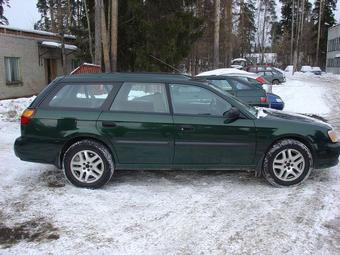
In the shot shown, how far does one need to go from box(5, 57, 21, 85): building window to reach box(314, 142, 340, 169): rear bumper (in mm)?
17412

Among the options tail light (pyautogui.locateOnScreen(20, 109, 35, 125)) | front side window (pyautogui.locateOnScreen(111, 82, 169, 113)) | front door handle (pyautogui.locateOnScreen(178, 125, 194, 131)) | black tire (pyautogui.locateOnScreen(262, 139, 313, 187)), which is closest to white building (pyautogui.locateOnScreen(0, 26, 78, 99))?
tail light (pyautogui.locateOnScreen(20, 109, 35, 125))

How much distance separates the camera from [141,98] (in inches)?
223

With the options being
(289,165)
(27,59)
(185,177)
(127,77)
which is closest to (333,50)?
(27,59)

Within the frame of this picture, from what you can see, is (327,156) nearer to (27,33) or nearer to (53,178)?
(53,178)

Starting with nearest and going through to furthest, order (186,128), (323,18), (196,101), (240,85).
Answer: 1. (186,128)
2. (196,101)
3. (240,85)
4. (323,18)

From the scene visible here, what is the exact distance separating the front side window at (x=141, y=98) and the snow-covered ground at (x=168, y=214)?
1076mm

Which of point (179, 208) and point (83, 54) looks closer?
point (179, 208)

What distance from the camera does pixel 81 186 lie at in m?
5.59

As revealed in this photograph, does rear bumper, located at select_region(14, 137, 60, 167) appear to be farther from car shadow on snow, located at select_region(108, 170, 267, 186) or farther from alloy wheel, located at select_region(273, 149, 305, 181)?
alloy wheel, located at select_region(273, 149, 305, 181)

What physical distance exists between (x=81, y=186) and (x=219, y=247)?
2.35 metres

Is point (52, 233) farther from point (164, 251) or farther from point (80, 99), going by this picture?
point (80, 99)

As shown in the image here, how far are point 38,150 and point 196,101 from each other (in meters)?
2.26

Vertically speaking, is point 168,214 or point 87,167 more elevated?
point 87,167

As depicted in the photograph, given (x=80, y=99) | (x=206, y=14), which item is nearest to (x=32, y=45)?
(x=206, y=14)
